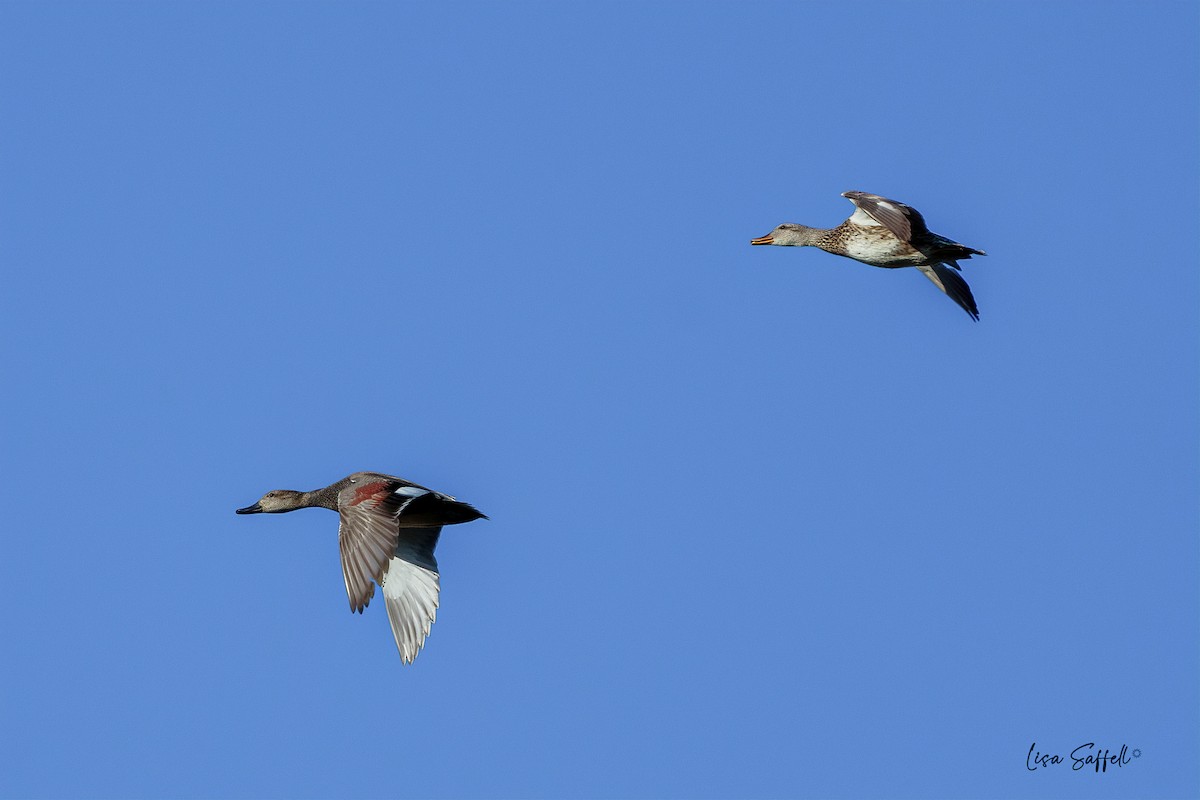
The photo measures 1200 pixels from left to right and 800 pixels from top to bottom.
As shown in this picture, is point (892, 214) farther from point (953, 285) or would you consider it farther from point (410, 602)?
point (410, 602)

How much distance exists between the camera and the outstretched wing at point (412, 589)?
1711 centimetres

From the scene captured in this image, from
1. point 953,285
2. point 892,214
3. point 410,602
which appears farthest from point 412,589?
point 953,285

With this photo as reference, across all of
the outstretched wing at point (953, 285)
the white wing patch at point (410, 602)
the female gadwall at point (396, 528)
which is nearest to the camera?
the female gadwall at point (396, 528)

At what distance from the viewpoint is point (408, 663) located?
55.2 feet

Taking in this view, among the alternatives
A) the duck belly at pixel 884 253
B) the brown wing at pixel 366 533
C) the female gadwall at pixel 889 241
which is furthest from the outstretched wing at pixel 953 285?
the brown wing at pixel 366 533

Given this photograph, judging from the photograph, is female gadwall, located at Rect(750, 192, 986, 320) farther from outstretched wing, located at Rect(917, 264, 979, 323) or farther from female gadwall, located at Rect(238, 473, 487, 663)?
female gadwall, located at Rect(238, 473, 487, 663)

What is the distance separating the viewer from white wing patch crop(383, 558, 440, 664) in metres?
17.1

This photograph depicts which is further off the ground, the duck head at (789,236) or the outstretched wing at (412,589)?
the duck head at (789,236)

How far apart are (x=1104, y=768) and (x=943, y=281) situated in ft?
20.4

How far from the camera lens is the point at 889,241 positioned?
61.3ft

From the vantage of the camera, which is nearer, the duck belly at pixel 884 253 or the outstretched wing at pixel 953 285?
the duck belly at pixel 884 253

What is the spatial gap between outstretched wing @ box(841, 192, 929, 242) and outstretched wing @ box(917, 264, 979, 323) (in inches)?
82.1

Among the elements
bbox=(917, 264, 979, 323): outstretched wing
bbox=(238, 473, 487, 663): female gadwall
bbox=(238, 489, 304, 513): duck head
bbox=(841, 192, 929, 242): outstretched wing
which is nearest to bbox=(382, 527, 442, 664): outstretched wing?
bbox=(238, 473, 487, 663): female gadwall

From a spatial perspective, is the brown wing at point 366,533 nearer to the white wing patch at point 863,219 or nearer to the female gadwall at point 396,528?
the female gadwall at point 396,528
